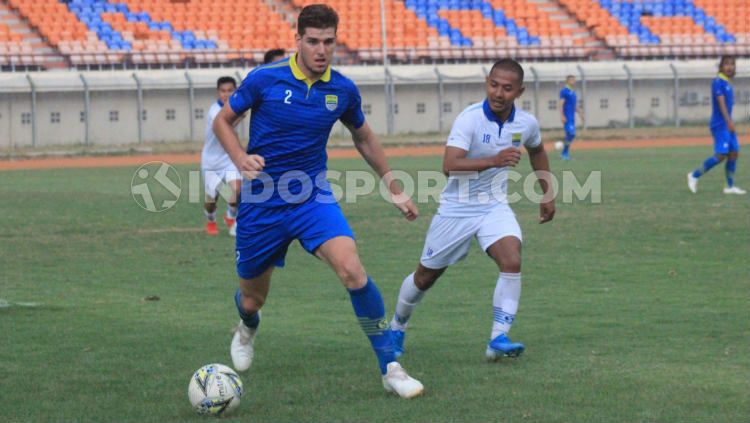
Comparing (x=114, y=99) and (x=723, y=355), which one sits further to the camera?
(x=114, y=99)

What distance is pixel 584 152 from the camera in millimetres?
34500

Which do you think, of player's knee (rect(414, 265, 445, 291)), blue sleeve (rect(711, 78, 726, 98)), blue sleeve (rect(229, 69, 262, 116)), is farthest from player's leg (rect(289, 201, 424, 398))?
blue sleeve (rect(711, 78, 726, 98))

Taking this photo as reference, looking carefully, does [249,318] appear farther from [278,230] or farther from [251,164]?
[251,164]

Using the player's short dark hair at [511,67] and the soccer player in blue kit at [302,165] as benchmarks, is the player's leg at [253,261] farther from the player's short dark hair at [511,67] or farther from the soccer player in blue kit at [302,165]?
the player's short dark hair at [511,67]

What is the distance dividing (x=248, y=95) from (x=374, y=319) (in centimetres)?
153

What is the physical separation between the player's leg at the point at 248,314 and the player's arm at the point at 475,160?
1468 mm

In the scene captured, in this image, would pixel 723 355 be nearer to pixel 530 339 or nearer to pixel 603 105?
pixel 530 339

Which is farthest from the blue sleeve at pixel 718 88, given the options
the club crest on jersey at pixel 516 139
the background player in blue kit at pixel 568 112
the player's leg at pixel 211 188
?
the background player in blue kit at pixel 568 112

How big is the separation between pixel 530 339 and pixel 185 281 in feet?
15.1

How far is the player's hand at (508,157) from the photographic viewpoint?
780 centimetres

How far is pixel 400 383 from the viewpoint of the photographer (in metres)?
6.67

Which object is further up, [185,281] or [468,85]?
[468,85]

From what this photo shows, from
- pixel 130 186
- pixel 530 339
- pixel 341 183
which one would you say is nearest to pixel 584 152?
pixel 341 183

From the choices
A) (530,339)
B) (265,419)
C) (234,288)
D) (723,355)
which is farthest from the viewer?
(234,288)
